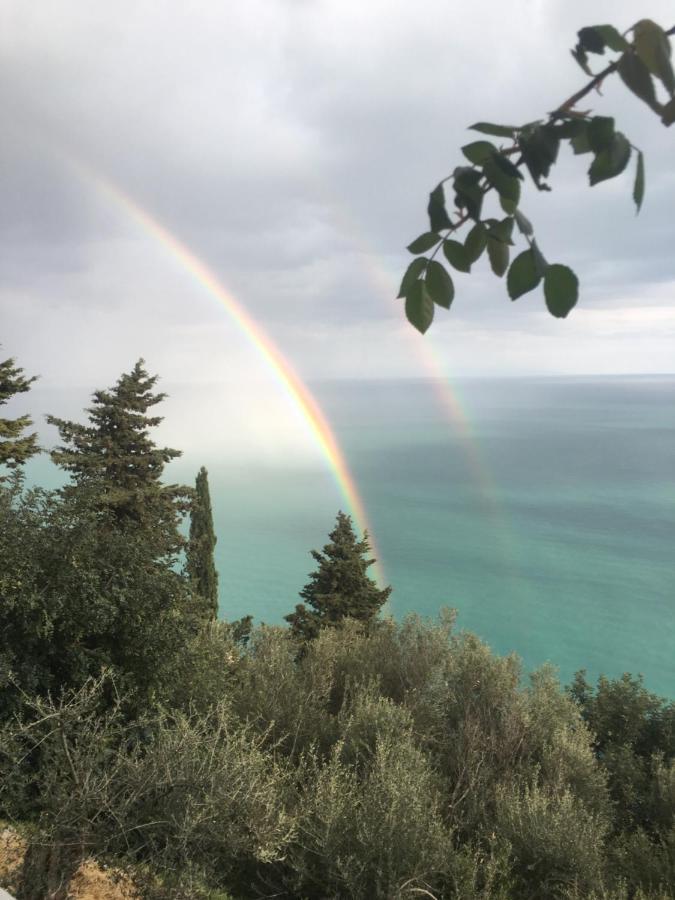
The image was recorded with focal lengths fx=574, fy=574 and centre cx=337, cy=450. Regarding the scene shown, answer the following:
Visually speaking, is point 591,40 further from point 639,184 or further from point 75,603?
point 75,603

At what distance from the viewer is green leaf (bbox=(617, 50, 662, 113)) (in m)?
0.85

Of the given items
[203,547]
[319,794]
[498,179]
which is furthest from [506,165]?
[203,547]

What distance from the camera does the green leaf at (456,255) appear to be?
1095mm

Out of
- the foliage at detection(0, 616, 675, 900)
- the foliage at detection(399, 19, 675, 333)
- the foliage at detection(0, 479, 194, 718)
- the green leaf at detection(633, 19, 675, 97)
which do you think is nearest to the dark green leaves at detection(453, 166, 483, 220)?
the foliage at detection(399, 19, 675, 333)

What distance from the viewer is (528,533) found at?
8100cm

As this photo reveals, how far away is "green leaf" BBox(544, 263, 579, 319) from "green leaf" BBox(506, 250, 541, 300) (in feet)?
0.12

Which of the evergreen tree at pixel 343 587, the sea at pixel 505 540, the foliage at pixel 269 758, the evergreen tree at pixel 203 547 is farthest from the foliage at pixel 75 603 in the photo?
the sea at pixel 505 540

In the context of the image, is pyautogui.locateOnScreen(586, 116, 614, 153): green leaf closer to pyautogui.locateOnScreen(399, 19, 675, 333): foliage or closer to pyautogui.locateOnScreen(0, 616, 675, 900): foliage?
pyautogui.locateOnScreen(399, 19, 675, 333): foliage

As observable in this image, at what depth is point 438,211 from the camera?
101cm

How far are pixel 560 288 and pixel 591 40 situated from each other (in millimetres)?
365

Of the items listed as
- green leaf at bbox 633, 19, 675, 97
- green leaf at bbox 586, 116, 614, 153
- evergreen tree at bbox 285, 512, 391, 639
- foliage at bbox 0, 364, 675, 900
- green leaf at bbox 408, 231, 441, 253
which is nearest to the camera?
green leaf at bbox 633, 19, 675, 97

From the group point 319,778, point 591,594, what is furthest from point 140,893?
point 591,594

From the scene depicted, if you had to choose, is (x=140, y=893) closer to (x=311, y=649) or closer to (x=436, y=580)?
(x=311, y=649)

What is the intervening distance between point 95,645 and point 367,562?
1723 cm
